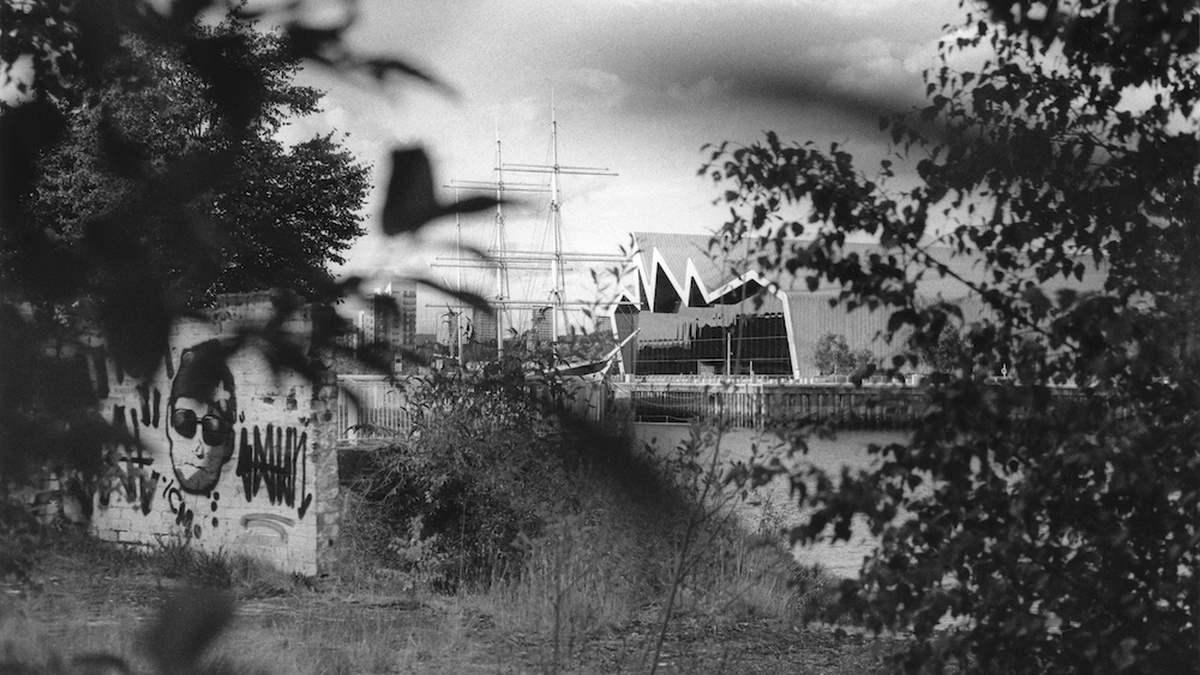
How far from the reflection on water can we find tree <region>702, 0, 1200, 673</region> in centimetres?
8

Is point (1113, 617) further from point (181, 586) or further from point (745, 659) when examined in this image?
point (745, 659)

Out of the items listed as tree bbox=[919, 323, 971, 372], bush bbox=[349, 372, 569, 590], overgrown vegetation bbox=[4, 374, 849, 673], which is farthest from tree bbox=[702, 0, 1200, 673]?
bush bbox=[349, 372, 569, 590]

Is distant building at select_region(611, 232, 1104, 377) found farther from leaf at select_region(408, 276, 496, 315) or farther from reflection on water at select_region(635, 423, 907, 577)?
leaf at select_region(408, 276, 496, 315)

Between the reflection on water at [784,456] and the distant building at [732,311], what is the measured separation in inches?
2.8

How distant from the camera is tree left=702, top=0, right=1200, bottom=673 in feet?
4.08

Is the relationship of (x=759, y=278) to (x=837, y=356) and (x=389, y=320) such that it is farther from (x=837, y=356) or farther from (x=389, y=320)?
(x=389, y=320)

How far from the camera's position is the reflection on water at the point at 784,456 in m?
0.57

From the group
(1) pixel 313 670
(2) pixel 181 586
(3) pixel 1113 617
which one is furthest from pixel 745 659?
(2) pixel 181 586

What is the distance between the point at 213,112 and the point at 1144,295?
1.24m

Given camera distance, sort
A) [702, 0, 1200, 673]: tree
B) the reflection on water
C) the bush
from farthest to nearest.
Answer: the bush < [702, 0, 1200, 673]: tree < the reflection on water

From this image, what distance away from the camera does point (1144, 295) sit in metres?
1.36

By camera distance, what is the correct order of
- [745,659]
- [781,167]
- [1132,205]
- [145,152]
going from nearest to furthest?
1. [145,152]
2. [781,167]
3. [1132,205]
4. [745,659]

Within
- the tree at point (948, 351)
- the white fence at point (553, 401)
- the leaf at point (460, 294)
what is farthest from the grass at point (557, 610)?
the leaf at point (460, 294)

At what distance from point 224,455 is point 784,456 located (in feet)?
5.16
